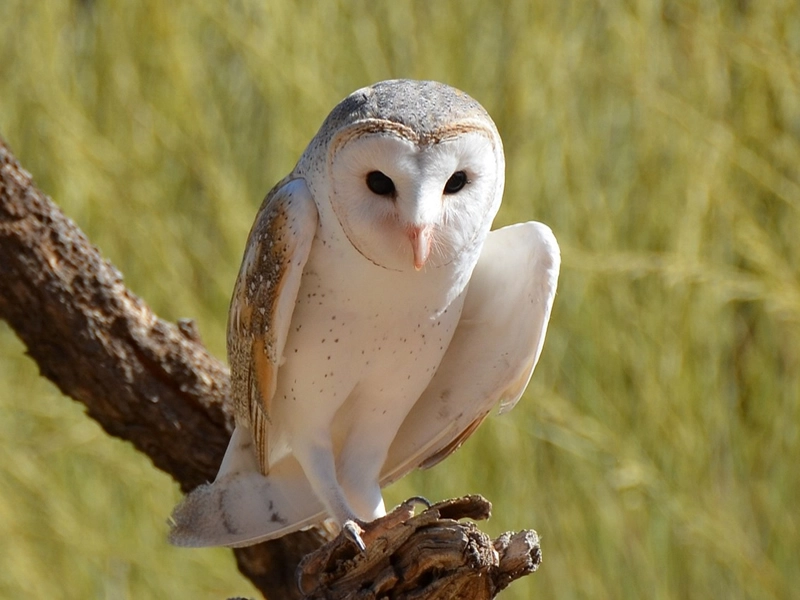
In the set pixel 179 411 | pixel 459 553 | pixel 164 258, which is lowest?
pixel 459 553

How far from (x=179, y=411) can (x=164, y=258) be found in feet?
3.52

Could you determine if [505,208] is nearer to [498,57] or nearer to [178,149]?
[498,57]

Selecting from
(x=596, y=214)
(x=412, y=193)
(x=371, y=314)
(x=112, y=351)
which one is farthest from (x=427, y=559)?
(x=596, y=214)

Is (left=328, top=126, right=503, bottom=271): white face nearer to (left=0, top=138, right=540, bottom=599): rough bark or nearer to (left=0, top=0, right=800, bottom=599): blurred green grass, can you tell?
(left=0, top=138, right=540, bottom=599): rough bark

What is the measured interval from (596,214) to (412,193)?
5.28 feet

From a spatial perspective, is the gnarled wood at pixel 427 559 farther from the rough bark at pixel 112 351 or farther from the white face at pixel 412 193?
the rough bark at pixel 112 351

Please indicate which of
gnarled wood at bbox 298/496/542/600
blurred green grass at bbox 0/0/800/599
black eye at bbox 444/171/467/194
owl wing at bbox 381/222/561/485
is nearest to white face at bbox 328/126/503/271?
black eye at bbox 444/171/467/194

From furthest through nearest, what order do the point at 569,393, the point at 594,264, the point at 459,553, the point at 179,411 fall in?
the point at 569,393 → the point at 594,264 → the point at 179,411 → the point at 459,553

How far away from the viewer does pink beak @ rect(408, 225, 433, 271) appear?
112 cm

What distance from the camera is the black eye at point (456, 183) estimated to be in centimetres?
119

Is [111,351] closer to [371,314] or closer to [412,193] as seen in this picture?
[371,314]

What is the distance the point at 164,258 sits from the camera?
9.04ft

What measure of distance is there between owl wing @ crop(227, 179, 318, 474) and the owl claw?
20 centimetres

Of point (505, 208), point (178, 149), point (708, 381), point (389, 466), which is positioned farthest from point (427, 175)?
point (178, 149)
